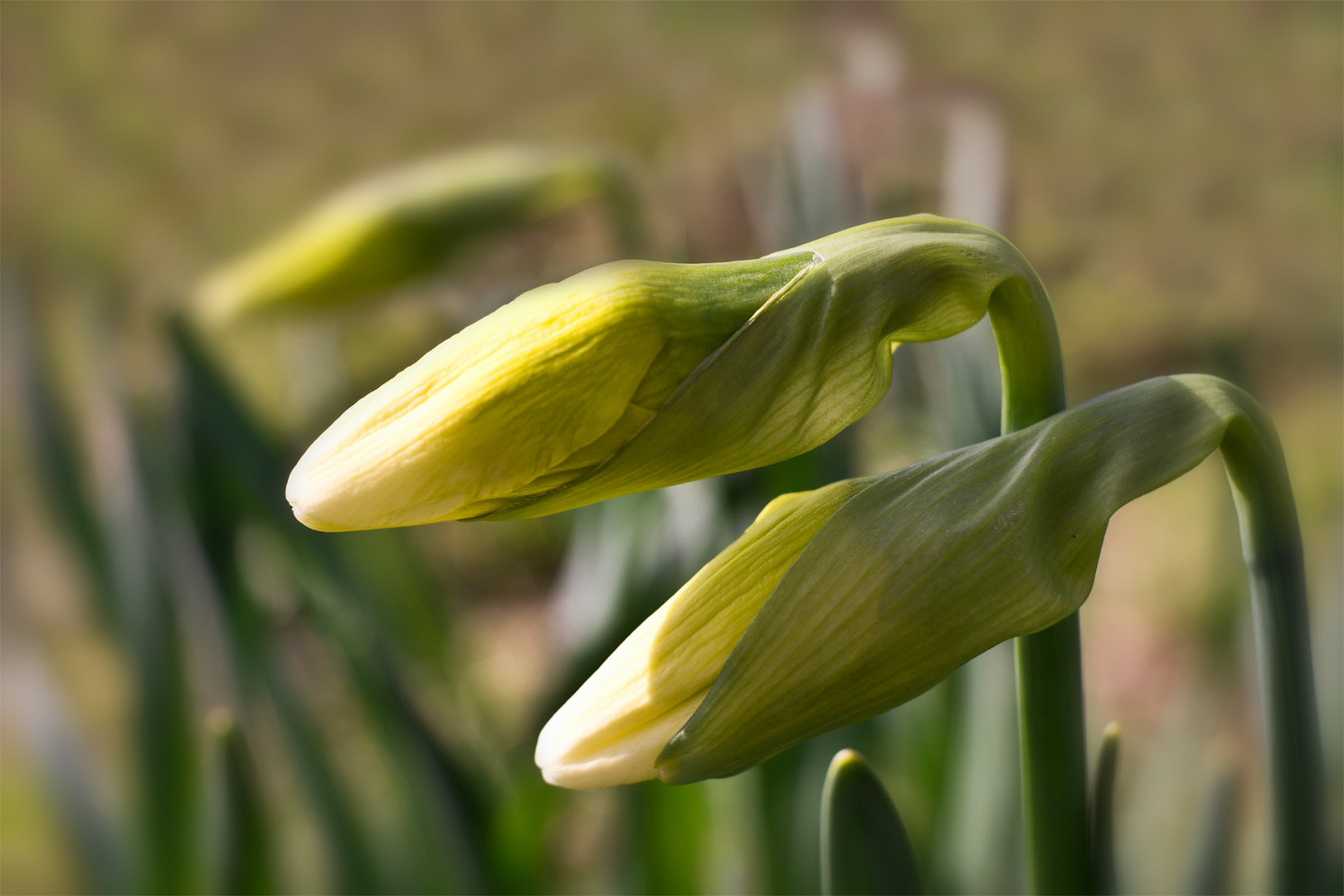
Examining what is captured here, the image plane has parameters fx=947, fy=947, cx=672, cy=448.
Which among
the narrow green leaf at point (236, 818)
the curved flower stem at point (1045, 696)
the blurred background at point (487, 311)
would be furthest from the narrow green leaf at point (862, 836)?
the narrow green leaf at point (236, 818)

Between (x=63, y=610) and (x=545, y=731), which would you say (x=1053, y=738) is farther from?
(x=63, y=610)

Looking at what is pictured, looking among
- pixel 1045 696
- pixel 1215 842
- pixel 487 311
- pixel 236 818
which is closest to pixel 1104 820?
pixel 1045 696

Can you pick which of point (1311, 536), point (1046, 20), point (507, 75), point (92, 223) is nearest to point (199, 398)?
point (92, 223)

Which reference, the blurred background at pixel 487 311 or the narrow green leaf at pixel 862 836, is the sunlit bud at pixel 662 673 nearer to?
the narrow green leaf at pixel 862 836

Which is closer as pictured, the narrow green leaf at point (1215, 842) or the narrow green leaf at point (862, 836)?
the narrow green leaf at point (862, 836)

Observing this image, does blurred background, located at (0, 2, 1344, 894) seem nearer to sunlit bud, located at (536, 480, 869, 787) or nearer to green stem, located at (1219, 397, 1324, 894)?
green stem, located at (1219, 397, 1324, 894)

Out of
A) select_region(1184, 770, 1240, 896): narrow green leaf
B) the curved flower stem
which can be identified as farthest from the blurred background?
the curved flower stem

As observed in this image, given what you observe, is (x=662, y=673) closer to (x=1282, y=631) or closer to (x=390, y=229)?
(x=1282, y=631)
